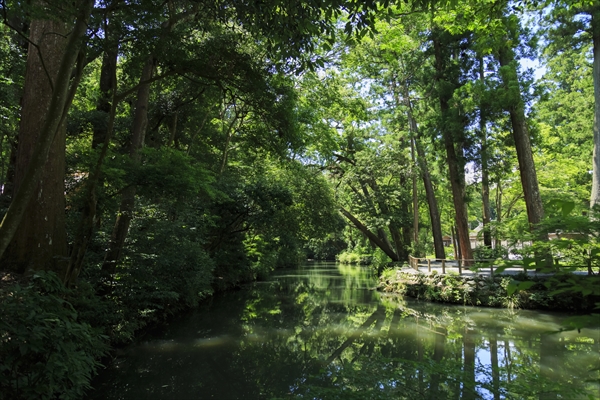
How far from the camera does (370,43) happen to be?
49.4 ft

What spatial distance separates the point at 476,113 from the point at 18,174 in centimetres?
1393

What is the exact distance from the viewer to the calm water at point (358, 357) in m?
4.48

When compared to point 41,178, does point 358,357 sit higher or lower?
lower

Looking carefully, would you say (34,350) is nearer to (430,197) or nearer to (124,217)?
(124,217)

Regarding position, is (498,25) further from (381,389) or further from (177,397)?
(177,397)

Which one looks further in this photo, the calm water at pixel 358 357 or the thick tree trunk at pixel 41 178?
the thick tree trunk at pixel 41 178

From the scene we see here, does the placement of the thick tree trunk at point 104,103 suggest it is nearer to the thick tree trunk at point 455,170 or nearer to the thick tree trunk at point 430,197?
the thick tree trunk at point 455,170

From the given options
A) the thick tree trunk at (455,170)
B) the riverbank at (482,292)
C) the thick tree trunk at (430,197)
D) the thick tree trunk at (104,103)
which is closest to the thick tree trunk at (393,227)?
the thick tree trunk at (430,197)

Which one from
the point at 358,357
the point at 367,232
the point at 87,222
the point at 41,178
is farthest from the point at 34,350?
the point at 367,232

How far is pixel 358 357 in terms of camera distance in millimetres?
6832

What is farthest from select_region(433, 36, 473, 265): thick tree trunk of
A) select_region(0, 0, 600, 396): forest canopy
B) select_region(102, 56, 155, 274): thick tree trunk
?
select_region(102, 56, 155, 274): thick tree trunk

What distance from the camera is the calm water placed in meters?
4.48

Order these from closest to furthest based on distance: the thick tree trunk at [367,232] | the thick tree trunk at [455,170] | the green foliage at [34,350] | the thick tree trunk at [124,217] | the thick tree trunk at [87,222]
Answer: the green foliage at [34,350] < the thick tree trunk at [87,222] < the thick tree trunk at [124,217] < the thick tree trunk at [455,170] < the thick tree trunk at [367,232]

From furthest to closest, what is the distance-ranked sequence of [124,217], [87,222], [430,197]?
[430,197] → [124,217] → [87,222]
